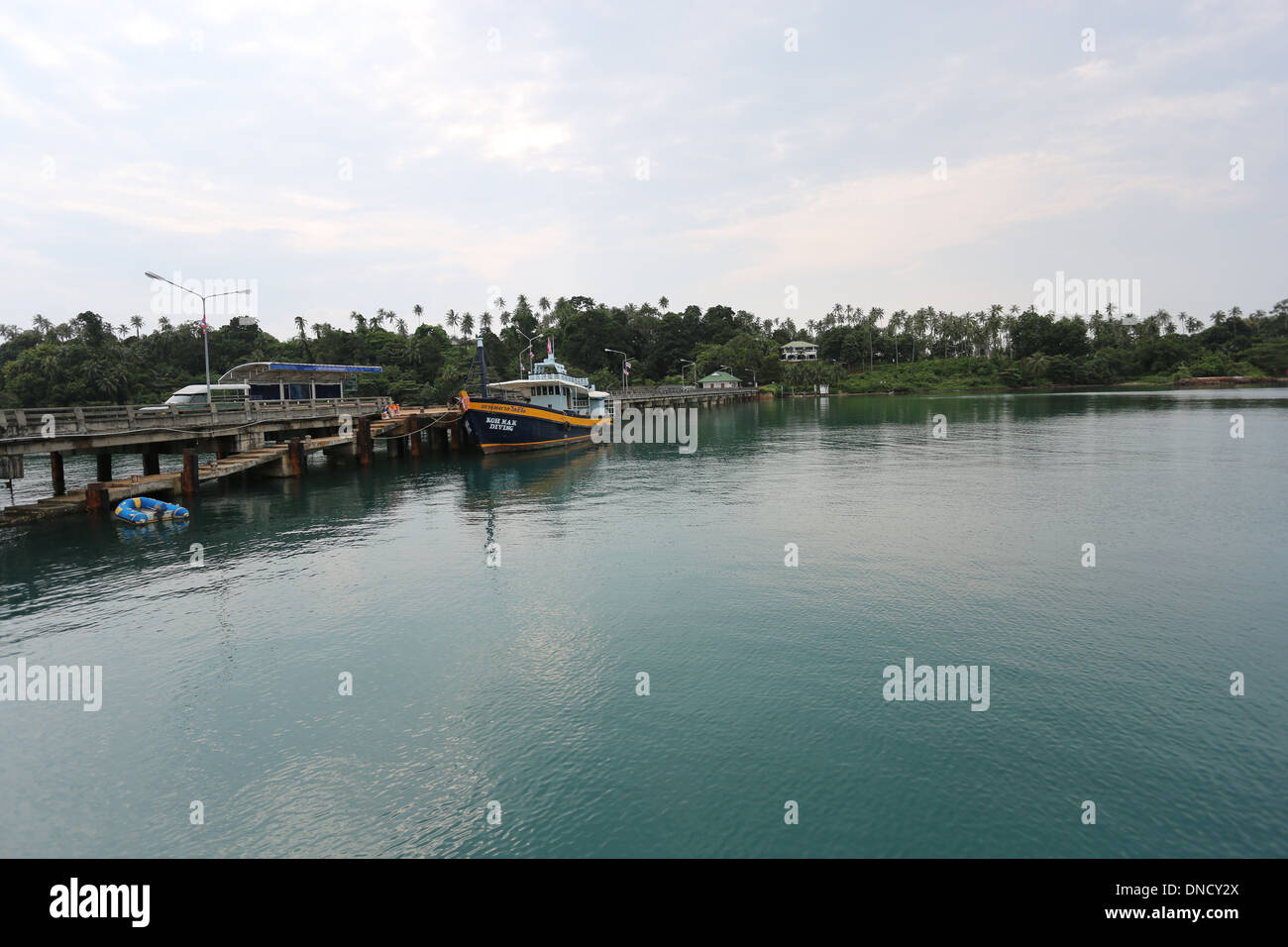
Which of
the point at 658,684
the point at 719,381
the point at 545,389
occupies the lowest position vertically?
the point at 658,684

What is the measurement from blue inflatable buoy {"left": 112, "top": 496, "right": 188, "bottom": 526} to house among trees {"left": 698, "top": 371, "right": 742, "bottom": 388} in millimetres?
133342

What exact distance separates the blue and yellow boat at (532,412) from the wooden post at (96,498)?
24.4m

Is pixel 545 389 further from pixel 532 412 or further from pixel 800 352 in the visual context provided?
pixel 800 352

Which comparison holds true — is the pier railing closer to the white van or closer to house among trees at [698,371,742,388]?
the white van

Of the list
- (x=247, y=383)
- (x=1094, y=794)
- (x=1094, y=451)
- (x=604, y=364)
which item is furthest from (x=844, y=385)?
(x=1094, y=794)

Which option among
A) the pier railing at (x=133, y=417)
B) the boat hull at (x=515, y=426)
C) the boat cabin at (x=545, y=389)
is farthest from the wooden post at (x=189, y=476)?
the boat cabin at (x=545, y=389)

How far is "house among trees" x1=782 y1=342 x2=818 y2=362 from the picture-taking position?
7564 inches

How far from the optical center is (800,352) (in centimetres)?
19375

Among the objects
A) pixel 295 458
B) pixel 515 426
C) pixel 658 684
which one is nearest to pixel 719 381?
pixel 515 426

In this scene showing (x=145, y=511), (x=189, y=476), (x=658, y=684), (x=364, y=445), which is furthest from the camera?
(x=364, y=445)

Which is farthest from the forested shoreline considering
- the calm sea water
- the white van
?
the calm sea water

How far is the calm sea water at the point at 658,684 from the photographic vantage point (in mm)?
9828

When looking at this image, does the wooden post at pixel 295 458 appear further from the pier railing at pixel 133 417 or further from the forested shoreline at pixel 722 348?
the forested shoreline at pixel 722 348

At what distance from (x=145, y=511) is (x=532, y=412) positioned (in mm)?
29516
